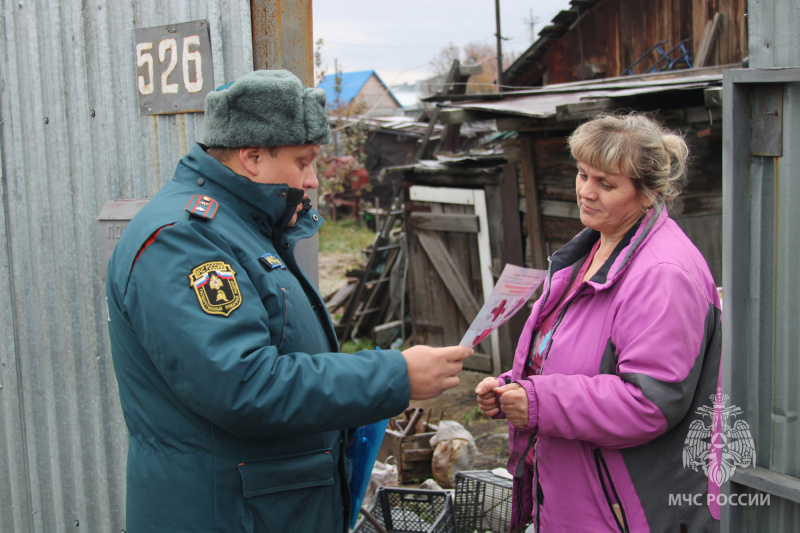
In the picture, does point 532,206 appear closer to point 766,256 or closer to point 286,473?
point 766,256

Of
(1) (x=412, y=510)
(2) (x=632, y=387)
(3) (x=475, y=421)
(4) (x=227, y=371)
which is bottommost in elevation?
(3) (x=475, y=421)

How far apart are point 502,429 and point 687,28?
6.51 m

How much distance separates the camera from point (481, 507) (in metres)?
4.16

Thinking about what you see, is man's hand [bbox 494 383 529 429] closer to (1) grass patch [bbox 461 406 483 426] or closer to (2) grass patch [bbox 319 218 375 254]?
(1) grass patch [bbox 461 406 483 426]

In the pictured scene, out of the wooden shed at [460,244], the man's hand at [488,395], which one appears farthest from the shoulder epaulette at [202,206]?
the wooden shed at [460,244]

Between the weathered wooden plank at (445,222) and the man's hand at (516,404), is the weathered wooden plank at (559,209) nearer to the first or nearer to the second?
the weathered wooden plank at (445,222)

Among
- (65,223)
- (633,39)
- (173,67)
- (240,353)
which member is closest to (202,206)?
(240,353)

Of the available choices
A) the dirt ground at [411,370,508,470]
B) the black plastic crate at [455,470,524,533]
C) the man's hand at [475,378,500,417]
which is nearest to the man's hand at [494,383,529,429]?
the man's hand at [475,378,500,417]

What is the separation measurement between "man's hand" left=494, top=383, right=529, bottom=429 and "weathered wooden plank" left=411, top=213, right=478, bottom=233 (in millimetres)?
6538

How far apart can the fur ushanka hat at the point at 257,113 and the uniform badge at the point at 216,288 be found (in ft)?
1.27

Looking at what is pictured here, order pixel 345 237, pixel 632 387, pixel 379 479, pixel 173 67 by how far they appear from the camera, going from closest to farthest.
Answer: pixel 632 387 → pixel 173 67 → pixel 379 479 → pixel 345 237

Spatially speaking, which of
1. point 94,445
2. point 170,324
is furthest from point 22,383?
point 170,324

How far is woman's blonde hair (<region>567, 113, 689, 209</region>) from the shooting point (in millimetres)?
2070

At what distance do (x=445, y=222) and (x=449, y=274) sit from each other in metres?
0.69
